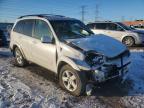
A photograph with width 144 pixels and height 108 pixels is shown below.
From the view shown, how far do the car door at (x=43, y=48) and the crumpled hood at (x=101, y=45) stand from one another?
631mm

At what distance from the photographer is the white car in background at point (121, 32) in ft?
54.6

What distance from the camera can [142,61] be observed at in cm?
1008

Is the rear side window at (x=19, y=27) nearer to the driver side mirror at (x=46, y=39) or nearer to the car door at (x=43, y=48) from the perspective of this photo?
the car door at (x=43, y=48)

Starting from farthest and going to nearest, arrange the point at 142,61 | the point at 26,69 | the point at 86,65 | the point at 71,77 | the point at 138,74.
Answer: the point at 142,61 < the point at 26,69 < the point at 138,74 < the point at 71,77 < the point at 86,65

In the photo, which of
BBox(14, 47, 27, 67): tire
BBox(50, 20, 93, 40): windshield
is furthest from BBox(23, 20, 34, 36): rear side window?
BBox(50, 20, 93, 40): windshield

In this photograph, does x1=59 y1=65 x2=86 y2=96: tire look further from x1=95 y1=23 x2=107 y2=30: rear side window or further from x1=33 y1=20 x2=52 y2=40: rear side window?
x1=95 y1=23 x2=107 y2=30: rear side window

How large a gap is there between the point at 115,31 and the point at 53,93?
1168 cm

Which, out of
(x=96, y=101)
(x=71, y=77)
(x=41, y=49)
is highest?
(x=41, y=49)

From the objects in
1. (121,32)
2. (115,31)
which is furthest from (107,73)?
(115,31)

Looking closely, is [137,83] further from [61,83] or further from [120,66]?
[61,83]

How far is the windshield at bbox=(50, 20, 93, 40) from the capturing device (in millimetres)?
7152

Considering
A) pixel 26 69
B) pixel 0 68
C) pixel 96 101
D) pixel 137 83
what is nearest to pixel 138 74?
pixel 137 83

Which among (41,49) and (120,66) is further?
(41,49)

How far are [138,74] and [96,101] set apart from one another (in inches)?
109
